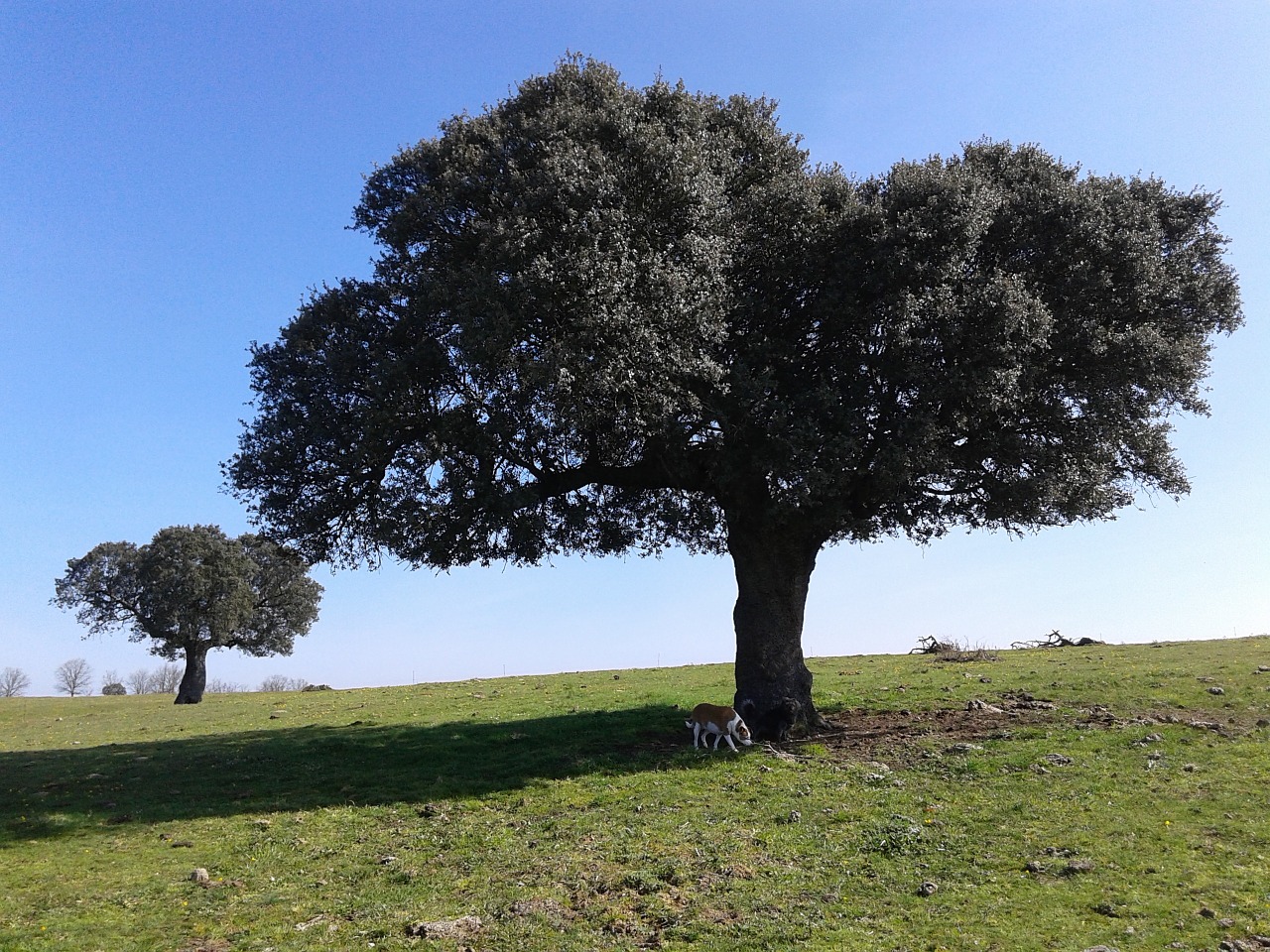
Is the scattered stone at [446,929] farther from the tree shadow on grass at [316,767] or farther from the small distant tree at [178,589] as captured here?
the small distant tree at [178,589]

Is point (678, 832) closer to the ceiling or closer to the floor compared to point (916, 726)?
closer to the floor

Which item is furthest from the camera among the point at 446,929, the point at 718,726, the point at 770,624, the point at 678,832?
the point at 770,624

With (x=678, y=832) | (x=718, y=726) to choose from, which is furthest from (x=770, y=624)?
(x=678, y=832)

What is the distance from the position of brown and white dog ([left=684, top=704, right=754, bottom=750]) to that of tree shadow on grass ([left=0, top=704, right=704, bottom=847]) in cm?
77

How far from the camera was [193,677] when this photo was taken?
184 feet

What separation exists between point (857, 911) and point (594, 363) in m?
12.0

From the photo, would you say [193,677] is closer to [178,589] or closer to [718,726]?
[178,589]

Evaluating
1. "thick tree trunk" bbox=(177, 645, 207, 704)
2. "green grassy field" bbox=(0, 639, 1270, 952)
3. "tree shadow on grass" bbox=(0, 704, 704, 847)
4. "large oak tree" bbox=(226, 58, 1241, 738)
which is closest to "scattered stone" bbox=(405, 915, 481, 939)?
"green grassy field" bbox=(0, 639, 1270, 952)

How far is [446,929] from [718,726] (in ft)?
37.2

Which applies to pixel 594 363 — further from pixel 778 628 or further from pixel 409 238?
pixel 778 628

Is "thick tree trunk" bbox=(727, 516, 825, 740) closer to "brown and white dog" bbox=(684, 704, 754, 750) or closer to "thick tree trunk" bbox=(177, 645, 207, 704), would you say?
"brown and white dog" bbox=(684, 704, 754, 750)

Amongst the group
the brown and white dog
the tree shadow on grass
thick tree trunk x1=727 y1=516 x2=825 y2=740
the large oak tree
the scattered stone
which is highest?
the large oak tree

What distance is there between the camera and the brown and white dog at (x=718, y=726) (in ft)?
70.9

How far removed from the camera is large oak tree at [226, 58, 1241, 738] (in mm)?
19750
